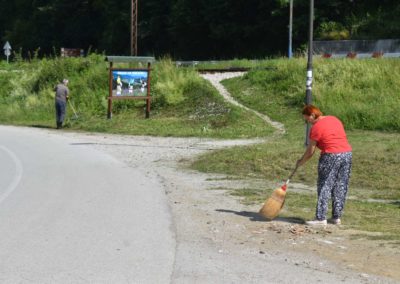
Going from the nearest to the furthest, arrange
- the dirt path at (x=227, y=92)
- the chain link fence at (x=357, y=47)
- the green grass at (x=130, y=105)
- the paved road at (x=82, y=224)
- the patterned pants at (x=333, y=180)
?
the paved road at (x=82, y=224), the patterned pants at (x=333, y=180), the dirt path at (x=227, y=92), the green grass at (x=130, y=105), the chain link fence at (x=357, y=47)

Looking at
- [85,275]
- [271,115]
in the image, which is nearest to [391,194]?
[85,275]

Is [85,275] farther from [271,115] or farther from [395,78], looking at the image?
[395,78]

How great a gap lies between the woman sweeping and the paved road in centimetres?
211

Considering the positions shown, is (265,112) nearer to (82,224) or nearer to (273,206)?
(273,206)

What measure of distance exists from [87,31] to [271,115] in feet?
230

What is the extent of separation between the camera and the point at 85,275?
7371 millimetres

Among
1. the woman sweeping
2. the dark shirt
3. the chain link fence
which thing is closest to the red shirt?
the woman sweeping

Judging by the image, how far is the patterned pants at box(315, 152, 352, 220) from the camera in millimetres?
10031

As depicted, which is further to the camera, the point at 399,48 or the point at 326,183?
the point at 399,48

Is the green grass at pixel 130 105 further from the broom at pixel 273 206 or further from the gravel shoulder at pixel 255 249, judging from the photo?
the broom at pixel 273 206

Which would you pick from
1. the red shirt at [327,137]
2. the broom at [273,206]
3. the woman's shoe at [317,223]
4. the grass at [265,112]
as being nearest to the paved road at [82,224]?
the broom at [273,206]

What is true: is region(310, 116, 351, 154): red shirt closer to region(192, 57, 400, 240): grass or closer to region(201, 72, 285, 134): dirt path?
region(192, 57, 400, 240): grass

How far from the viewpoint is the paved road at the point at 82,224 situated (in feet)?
24.8

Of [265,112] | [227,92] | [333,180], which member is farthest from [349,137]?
[333,180]
